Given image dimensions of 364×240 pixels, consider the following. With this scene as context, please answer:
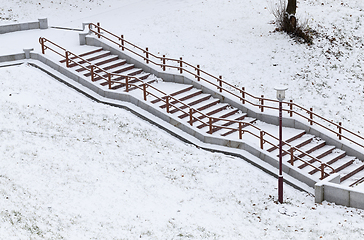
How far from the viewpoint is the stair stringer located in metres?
20.4

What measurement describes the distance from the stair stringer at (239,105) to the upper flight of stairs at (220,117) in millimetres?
182

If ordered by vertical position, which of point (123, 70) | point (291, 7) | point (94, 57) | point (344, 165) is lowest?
point (344, 165)

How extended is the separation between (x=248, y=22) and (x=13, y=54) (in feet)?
46.3

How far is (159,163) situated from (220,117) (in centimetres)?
435

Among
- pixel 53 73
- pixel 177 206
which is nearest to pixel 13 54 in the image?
pixel 53 73

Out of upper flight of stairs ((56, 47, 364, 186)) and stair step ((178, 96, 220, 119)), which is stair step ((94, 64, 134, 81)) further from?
stair step ((178, 96, 220, 119))

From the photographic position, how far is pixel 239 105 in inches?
882

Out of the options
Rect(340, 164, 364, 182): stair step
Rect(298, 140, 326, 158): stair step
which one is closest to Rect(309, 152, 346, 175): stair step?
Rect(298, 140, 326, 158): stair step

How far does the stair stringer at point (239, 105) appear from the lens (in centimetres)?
2041

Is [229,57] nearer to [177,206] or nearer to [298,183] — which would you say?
[298,183]

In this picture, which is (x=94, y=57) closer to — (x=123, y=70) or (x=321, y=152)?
(x=123, y=70)

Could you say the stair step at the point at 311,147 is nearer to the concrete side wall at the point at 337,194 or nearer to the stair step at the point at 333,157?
the stair step at the point at 333,157

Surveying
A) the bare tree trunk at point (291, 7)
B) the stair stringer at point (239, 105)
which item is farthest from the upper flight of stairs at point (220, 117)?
the bare tree trunk at point (291, 7)

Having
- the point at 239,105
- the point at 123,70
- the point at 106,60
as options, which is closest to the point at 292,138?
the point at 239,105
